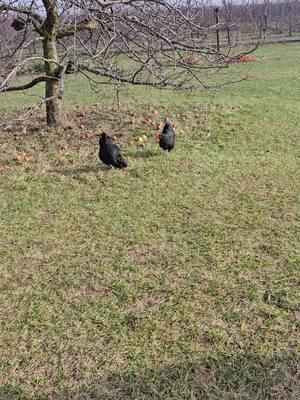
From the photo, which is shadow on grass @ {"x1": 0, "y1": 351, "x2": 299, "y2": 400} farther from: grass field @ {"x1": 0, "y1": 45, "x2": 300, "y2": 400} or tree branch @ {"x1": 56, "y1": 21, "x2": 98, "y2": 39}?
tree branch @ {"x1": 56, "y1": 21, "x2": 98, "y2": 39}

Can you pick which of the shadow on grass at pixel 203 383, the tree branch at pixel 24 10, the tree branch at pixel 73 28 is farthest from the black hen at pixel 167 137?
the shadow on grass at pixel 203 383

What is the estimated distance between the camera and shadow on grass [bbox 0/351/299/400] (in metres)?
2.27

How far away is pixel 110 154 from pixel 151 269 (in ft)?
7.17

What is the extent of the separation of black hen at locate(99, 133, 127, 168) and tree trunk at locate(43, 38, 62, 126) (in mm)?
1460

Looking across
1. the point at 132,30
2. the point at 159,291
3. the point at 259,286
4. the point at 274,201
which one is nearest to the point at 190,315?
the point at 159,291

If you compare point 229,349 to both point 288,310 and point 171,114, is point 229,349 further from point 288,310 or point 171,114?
point 171,114

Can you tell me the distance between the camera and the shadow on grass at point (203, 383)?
2270mm

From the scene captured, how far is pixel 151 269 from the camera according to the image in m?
3.39

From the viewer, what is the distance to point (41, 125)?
23.3 ft

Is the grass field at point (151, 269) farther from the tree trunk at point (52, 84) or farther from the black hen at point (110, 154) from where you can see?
the tree trunk at point (52, 84)

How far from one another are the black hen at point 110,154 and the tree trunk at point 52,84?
1.46m

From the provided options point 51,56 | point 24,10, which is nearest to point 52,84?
point 51,56

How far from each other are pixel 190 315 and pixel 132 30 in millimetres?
4426

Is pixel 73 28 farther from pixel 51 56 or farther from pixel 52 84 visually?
pixel 52 84
